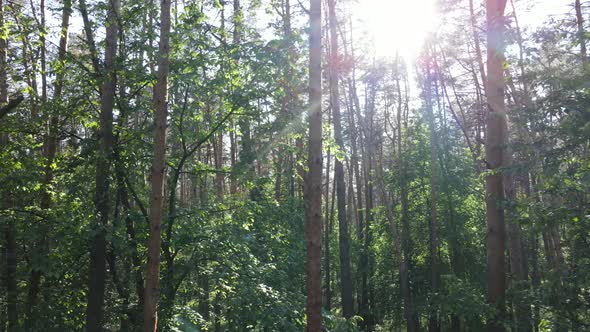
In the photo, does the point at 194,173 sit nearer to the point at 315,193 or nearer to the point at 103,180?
the point at 103,180

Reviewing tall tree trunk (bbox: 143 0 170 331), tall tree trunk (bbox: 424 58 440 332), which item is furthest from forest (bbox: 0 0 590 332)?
tall tree trunk (bbox: 424 58 440 332)

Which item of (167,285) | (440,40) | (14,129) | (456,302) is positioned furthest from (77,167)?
(440,40)

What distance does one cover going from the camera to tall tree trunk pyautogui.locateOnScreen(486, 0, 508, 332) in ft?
22.3

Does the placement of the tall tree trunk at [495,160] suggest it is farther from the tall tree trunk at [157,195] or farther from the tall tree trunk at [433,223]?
the tall tree trunk at [433,223]

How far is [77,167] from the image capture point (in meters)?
7.56

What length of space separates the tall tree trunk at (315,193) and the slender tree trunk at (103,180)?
3.03 meters

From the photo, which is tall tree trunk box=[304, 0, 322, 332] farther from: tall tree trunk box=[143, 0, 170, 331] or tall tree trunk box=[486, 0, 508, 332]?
tall tree trunk box=[486, 0, 508, 332]

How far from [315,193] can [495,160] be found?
10.1 feet

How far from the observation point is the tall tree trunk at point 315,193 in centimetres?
591

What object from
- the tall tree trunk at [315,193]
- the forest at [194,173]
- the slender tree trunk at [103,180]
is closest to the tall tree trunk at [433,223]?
the forest at [194,173]

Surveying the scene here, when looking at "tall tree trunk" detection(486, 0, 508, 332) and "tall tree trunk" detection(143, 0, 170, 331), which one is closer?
"tall tree trunk" detection(143, 0, 170, 331)

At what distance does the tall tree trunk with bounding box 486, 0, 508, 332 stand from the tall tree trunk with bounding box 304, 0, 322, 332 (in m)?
2.77

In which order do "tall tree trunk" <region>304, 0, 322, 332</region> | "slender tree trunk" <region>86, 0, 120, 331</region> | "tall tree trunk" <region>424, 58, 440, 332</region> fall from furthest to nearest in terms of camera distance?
"tall tree trunk" <region>424, 58, 440, 332</region> → "slender tree trunk" <region>86, 0, 120, 331</region> → "tall tree trunk" <region>304, 0, 322, 332</region>

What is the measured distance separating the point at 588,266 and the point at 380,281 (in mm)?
15613
